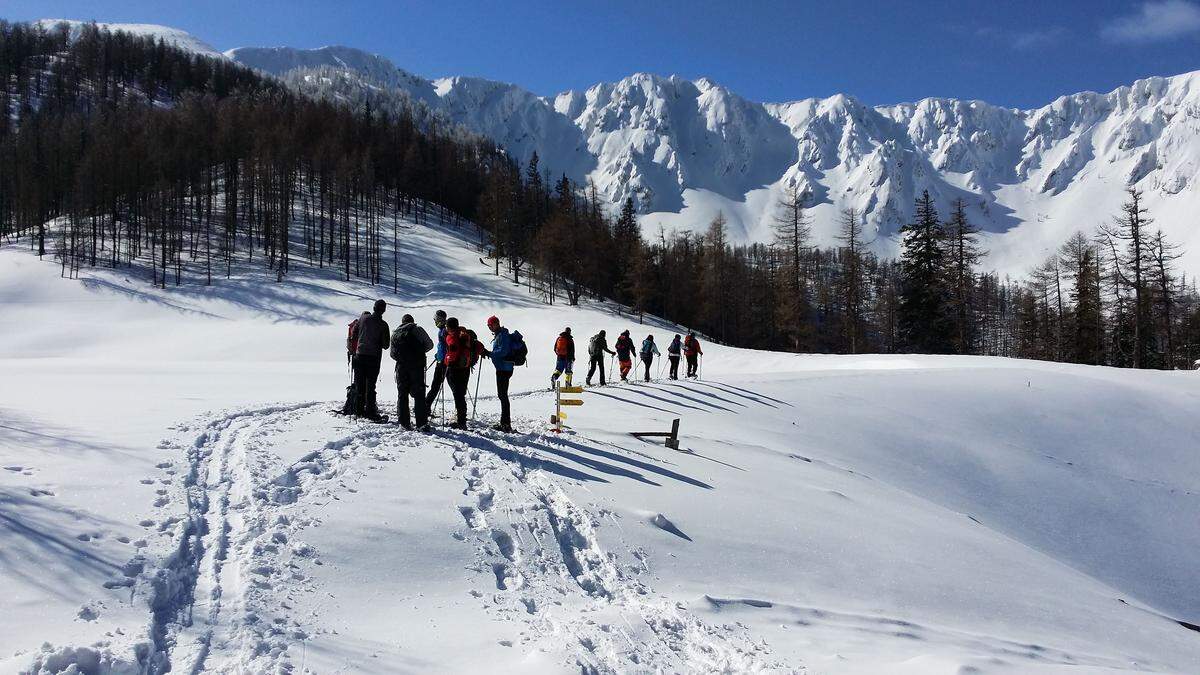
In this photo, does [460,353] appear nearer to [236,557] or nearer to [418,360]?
[418,360]

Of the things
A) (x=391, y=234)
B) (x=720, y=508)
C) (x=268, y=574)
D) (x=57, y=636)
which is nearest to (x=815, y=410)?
(x=720, y=508)

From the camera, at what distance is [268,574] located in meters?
5.46

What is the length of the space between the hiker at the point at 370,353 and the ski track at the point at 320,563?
2.40 metres

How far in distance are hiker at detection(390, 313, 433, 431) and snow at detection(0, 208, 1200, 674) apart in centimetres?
52

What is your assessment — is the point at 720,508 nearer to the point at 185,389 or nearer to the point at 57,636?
the point at 57,636

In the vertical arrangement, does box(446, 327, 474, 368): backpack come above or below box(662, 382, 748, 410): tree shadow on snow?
above

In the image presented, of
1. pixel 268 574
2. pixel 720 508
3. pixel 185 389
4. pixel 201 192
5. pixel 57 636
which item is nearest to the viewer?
pixel 57 636

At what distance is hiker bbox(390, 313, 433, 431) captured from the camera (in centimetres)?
1079

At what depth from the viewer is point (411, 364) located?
10.8m

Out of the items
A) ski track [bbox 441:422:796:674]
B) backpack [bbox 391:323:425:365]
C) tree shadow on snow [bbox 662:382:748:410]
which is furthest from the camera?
tree shadow on snow [bbox 662:382:748:410]

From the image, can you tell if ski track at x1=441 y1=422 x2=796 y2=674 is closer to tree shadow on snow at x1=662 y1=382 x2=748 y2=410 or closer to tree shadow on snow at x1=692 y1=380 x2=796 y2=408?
tree shadow on snow at x1=662 y1=382 x2=748 y2=410

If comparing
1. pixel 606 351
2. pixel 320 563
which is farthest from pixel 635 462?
pixel 606 351

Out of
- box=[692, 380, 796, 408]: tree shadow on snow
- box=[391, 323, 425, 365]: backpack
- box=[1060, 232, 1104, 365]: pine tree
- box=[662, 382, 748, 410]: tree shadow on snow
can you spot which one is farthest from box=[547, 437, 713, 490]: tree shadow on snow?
box=[1060, 232, 1104, 365]: pine tree

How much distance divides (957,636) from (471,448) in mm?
7095
